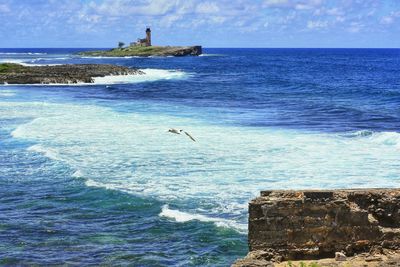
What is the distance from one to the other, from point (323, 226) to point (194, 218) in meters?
7.90

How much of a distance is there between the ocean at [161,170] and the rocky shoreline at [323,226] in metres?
4.26

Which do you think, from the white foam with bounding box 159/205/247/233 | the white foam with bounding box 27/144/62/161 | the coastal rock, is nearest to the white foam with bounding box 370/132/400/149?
the white foam with bounding box 159/205/247/233

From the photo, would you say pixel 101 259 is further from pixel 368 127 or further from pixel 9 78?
pixel 9 78

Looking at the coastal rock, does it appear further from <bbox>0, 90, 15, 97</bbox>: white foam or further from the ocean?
<bbox>0, 90, 15, 97</bbox>: white foam

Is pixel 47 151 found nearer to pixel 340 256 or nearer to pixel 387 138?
pixel 387 138

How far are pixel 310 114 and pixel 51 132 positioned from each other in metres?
20.0

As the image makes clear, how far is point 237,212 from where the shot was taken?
64.2 feet

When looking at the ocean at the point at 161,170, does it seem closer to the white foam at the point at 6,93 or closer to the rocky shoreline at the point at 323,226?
the rocky shoreline at the point at 323,226

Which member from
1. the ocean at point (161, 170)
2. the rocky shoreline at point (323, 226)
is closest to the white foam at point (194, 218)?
the ocean at point (161, 170)

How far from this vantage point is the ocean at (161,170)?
1741 centimetres

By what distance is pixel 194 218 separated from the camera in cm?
1927

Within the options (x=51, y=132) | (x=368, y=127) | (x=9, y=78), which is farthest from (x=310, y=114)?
(x=9, y=78)

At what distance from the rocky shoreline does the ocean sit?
4257mm

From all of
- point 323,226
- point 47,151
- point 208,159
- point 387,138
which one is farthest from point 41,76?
point 323,226
